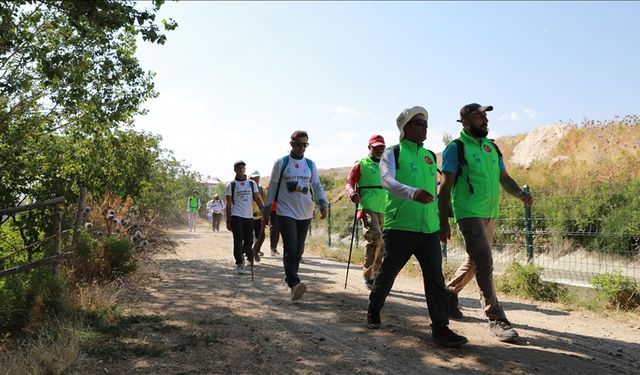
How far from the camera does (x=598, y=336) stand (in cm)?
497

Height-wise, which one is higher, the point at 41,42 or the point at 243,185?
the point at 41,42

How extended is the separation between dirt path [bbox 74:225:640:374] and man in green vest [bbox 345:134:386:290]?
2.40 ft

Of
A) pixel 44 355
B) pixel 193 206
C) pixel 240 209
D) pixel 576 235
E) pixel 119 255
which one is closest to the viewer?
pixel 44 355

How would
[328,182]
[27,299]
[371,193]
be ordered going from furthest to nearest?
1. [328,182]
2. [371,193]
3. [27,299]

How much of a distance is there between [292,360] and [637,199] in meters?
6.68

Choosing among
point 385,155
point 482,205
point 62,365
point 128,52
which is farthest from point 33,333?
point 128,52

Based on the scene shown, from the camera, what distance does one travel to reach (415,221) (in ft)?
14.4

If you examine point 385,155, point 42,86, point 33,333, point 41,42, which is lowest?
point 33,333

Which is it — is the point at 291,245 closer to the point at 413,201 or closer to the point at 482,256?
the point at 413,201

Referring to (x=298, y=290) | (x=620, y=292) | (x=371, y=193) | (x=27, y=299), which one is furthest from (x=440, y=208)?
(x=27, y=299)

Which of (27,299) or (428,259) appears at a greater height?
(428,259)

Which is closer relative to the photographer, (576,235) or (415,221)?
(415,221)

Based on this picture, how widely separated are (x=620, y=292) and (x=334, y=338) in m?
3.84

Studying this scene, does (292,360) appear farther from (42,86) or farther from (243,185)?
(42,86)
